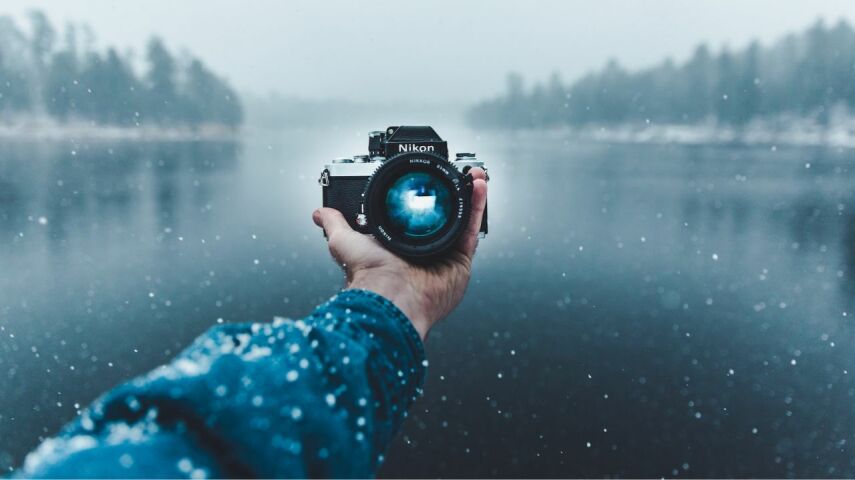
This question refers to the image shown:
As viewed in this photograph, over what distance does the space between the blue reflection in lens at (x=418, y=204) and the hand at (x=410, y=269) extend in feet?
0.25

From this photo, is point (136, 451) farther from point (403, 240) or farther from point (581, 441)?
point (581, 441)

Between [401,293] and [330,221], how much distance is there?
0.50 m

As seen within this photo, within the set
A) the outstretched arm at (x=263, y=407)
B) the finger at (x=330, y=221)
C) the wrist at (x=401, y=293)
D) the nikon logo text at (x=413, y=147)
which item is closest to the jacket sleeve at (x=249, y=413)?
the outstretched arm at (x=263, y=407)

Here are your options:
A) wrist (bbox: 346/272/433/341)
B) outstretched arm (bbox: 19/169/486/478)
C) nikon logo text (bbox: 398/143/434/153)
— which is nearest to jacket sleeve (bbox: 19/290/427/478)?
outstretched arm (bbox: 19/169/486/478)

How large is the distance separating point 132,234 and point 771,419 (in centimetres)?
3173

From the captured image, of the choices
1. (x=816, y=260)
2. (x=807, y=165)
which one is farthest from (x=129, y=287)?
(x=807, y=165)

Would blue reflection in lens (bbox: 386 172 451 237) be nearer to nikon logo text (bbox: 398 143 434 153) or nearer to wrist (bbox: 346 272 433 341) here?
wrist (bbox: 346 272 433 341)

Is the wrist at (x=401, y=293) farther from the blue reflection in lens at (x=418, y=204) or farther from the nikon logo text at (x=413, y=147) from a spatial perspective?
the nikon logo text at (x=413, y=147)

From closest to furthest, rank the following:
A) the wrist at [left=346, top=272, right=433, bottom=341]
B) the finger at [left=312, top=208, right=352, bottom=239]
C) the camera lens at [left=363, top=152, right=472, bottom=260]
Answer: the wrist at [left=346, top=272, right=433, bottom=341], the camera lens at [left=363, top=152, right=472, bottom=260], the finger at [left=312, top=208, right=352, bottom=239]

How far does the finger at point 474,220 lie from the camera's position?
1.44 metres

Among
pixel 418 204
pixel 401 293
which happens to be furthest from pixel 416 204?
pixel 401 293

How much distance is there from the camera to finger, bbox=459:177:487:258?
4.73 ft

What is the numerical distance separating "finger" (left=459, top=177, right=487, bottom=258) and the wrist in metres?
0.30

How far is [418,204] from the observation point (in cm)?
146
